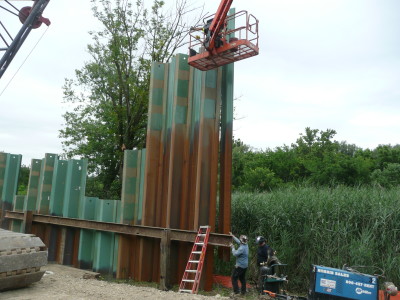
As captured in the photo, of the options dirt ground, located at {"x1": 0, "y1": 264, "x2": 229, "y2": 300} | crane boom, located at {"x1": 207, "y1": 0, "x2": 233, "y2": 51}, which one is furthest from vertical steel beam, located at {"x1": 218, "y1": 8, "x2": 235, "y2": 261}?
dirt ground, located at {"x1": 0, "y1": 264, "x2": 229, "y2": 300}

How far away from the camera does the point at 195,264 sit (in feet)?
29.3

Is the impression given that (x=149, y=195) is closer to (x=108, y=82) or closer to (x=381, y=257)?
(x=381, y=257)

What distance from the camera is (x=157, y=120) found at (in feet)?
33.5

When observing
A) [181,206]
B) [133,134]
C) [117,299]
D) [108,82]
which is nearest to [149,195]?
Result: [181,206]

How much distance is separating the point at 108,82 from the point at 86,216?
9.58 meters

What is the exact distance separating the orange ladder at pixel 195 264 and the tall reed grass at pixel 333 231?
2405mm

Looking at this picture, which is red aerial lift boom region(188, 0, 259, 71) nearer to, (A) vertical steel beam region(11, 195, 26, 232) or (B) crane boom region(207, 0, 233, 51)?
(B) crane boom region(207, 0, 233, 51)

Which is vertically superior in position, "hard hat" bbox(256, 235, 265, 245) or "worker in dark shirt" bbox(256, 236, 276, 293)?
"hard hat" bbox(256, 235, 265, 245)

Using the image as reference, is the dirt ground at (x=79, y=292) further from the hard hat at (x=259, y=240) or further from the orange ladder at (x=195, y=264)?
the hard hat at (x=259, y=240)

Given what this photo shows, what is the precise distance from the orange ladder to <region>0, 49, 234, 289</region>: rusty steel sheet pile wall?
0.86 ft

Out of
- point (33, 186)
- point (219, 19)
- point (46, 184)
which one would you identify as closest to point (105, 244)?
point (46, 184)

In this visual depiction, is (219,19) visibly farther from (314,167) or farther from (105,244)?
(314,167)

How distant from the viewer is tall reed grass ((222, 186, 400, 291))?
9039mm

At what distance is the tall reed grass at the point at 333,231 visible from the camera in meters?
9.04
